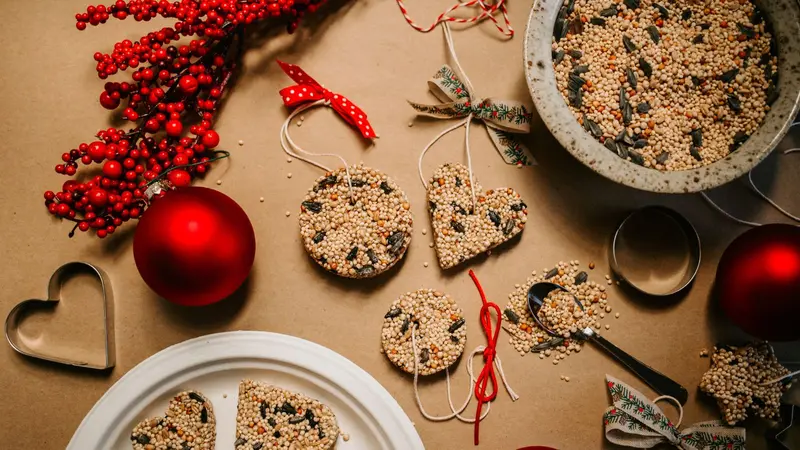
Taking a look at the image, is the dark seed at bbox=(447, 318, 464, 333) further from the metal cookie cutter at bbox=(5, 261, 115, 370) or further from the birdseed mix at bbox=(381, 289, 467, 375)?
the metal cookie cutter at bbox=(5, 261, 115, 370)

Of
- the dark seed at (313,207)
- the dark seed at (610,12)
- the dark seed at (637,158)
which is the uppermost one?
the dark seed at (610,12)

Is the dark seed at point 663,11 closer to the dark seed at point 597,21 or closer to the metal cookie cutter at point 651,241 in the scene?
the dark seed at point 597,21

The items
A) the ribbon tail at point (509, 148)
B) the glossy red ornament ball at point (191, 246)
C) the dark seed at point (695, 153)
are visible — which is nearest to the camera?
the glossy red ornament ball at point (191, 246)

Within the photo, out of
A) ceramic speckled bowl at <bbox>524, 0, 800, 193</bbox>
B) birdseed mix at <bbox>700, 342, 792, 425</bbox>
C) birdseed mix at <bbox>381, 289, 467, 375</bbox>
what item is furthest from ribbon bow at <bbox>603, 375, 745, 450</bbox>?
ceramic speckled bowl at <bbox>524, 0, 800, 193</bbox>

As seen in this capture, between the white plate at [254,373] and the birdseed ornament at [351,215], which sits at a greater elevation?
the birdseed ornament at [351,215]

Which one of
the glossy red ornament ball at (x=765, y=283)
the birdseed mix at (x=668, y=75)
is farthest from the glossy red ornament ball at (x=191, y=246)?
the glossy red ornament ball at (x=765, y=283)

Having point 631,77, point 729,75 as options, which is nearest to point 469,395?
point 631,77
